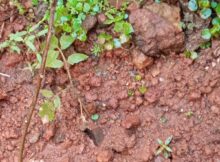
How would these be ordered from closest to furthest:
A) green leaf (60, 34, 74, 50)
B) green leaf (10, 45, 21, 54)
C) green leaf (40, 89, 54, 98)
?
1. green leaf (40, 89, 54, 98)
2. green leaf (60, 34, 74, 50)
3. green leaf (10, 45, 21, 54)

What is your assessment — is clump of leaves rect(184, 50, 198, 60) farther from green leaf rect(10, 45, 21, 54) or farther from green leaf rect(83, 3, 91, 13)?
green leaf rect(10, 45, 21, 54)

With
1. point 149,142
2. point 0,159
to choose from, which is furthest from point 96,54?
point 0,159

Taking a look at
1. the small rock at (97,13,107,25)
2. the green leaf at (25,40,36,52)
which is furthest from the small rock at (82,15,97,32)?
the green leaf at (25,40,36,52)

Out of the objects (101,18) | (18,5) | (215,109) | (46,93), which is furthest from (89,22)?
(215,109)

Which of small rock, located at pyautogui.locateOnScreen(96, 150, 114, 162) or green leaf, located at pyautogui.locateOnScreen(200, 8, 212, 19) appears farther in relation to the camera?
green leaf, located at pyautogui.locateOnScreen(200, 8, 212, 19)

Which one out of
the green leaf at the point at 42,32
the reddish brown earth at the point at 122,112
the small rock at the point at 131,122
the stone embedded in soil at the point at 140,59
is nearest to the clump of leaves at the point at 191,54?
the reddish brown earth at the point at 122,112

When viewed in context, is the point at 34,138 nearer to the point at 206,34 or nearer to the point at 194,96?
the point at 194,96

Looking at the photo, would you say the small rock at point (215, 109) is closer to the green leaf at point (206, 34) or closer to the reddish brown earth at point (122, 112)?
the reddish brown earth at point (122, 112)
